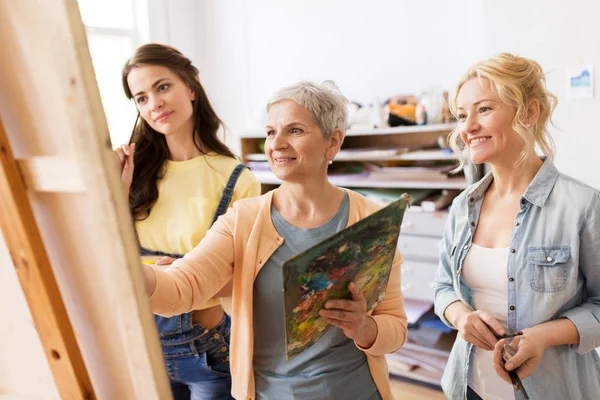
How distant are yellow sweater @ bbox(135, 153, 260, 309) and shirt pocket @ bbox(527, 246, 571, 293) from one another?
0.71m

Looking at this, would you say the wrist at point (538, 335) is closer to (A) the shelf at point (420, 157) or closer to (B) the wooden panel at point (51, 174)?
(B) the wooden panel at point (51, 174)

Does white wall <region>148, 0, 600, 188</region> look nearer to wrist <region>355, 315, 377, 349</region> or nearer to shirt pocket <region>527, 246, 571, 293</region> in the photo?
shirt pocket <region>527, 246, 571, 293</region>

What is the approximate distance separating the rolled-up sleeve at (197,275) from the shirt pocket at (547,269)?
699 millimetres

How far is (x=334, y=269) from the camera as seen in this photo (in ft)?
2.60

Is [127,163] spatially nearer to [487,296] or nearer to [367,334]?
[367,334]

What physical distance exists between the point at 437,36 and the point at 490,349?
2214 millimetres

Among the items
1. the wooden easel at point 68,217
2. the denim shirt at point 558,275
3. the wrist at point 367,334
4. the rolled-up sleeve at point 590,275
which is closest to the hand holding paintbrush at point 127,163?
the wooden easel at point 68,217

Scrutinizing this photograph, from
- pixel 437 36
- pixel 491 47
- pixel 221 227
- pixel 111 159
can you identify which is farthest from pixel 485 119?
pixel 437 36

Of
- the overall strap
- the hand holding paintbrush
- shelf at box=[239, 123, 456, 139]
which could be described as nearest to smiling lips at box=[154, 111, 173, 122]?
the hand holding paintbrush

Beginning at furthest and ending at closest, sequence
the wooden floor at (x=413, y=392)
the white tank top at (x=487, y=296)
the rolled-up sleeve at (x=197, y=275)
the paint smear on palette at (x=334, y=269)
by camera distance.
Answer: the wooden floor at (x=413, y=392), the white tank top at (x=487, y=296), the rolled-up sleeve at (x=197, y=275), the paint smear on palette at (x=334, y=269)

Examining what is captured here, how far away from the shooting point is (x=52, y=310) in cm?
64

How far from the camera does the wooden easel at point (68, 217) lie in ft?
1.69

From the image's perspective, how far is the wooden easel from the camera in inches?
20.3

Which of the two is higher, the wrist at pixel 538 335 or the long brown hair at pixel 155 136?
the long brown hair at pixel 155 136
